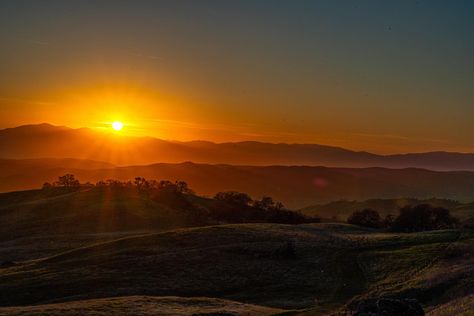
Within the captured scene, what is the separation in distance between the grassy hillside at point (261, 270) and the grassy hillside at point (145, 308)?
5.75 m

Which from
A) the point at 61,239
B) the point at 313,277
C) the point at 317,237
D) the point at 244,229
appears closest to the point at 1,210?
the point at 61,239

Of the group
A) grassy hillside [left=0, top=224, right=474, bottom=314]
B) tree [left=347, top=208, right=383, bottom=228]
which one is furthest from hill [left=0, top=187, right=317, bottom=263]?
grassy hillside [left=0, top=224, right=474, bottom=314]

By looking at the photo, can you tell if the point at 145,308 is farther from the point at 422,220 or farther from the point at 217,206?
the point at 217,206

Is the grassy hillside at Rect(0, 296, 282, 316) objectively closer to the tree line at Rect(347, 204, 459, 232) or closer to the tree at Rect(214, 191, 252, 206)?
the tree line at Rect(347, 204, 459, 232)

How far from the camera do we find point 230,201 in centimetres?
15738

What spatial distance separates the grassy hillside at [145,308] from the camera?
4197cm

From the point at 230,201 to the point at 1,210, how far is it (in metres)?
66.8

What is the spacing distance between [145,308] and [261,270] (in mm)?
22604

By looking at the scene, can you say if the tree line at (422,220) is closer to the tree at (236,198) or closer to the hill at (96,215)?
the hill at (96,215)

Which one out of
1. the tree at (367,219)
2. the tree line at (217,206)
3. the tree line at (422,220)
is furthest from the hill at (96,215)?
the tree line at (422,220)

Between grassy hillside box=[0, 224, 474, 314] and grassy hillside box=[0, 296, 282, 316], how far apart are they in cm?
575

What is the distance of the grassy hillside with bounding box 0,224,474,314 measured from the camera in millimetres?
51594

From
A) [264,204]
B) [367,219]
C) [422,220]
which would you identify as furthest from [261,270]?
[264,204]

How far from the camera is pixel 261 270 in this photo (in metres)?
63.9
